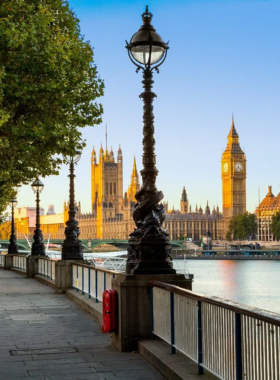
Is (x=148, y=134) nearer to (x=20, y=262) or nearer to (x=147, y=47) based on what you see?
(x=147, y=47)

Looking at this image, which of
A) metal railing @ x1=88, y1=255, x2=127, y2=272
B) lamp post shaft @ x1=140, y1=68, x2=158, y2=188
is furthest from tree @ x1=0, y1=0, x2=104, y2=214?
metal railing @ x1=88, y1=255, x2=127, y2=272

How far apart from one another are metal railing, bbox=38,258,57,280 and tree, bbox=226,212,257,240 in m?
139

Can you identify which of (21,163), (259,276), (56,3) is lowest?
(259,276)

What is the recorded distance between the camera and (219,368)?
6.04 m

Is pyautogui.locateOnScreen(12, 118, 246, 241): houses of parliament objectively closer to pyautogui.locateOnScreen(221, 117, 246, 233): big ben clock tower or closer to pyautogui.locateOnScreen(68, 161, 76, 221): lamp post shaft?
pyautogui.locateOnScreen(221, 117, 246, 233): big ben clock tower

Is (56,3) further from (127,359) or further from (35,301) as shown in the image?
(127,359)

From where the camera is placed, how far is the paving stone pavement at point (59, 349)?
23.7 feet

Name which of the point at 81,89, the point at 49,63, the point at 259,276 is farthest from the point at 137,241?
the point at 259,276

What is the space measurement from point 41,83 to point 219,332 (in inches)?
481

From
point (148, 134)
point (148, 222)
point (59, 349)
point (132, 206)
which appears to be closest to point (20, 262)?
point (59, 349)

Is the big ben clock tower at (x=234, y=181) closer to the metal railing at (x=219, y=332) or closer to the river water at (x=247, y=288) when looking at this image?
the river water at (x=247, y=288)

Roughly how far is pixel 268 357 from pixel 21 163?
16.2 metres

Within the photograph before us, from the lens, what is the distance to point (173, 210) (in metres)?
181

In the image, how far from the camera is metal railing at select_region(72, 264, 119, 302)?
12.6 meters
